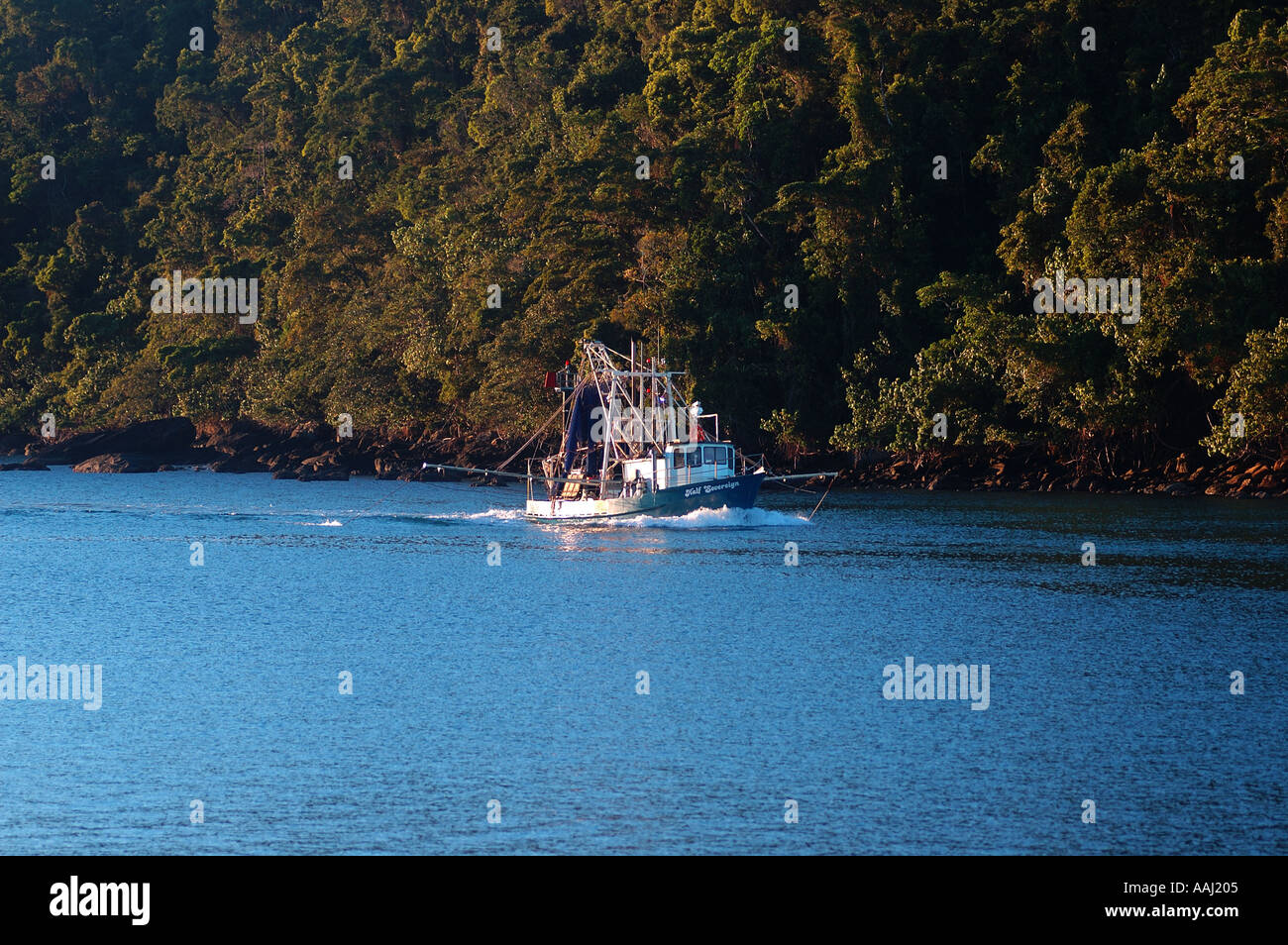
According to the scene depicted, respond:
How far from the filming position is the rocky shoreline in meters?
68.9

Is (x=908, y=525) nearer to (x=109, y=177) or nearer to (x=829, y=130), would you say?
(x=829, y=130)

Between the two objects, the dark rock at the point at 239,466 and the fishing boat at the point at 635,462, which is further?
the dark rock at the point at 239,466

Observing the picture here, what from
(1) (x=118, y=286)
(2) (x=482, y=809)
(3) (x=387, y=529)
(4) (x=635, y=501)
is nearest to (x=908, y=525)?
(4) (x=635, y=501)

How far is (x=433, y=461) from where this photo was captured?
96.8 meters

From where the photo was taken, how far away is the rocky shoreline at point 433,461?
68.9 meters

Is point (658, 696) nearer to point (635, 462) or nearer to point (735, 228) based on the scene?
point (635, 462)

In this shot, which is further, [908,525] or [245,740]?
[908,525]

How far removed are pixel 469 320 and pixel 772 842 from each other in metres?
75.7

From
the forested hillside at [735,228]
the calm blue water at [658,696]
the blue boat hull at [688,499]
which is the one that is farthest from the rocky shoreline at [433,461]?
the blue boat hull at [688,499]

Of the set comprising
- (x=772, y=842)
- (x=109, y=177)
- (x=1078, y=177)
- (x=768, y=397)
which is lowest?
(x=772, y=842)

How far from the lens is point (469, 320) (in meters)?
91.9

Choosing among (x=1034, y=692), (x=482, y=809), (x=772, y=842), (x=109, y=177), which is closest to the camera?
(x=772, y=842)

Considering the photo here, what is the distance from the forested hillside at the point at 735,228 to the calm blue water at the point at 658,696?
1651 cm

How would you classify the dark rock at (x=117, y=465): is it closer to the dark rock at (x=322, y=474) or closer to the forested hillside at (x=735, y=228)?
the forested hillside at (x=735, y=228)
